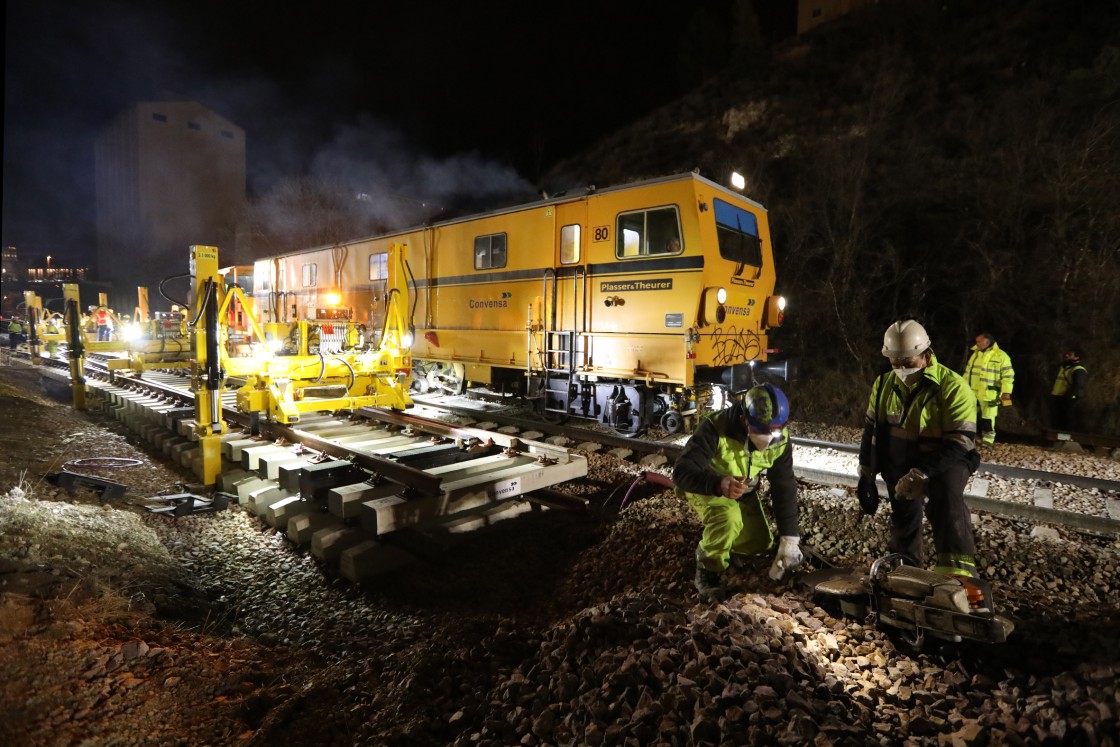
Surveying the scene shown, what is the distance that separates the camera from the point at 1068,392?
8.95m

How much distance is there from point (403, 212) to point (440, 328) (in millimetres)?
22739

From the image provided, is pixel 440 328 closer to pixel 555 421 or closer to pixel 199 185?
pixel 555 421

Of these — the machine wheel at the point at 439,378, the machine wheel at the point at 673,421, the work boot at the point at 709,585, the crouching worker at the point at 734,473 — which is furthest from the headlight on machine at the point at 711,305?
the machine wheel at the point at 439,378

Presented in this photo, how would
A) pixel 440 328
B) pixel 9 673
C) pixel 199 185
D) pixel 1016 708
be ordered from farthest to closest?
pixel 199 185, pixel 440 328, pixel 9 673, pixel 1016 708

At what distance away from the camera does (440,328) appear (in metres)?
11.4

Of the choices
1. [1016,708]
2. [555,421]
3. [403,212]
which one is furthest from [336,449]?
[403,212]

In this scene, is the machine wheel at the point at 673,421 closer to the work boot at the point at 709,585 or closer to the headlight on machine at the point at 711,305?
the headlight on machine at the point at 711,305

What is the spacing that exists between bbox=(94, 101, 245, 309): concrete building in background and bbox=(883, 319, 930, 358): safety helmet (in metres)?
44.6

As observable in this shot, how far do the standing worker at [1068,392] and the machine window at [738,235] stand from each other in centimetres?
513

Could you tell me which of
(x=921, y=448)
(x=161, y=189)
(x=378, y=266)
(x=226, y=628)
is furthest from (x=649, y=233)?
(x=161, y=189)

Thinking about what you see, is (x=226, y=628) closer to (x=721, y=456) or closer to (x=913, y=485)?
(x=721, y=456)

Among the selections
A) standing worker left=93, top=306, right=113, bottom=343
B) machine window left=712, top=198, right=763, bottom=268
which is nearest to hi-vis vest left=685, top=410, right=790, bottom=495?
machine window left=712, top=198, right=763, bottom=268

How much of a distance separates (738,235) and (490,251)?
4263mm

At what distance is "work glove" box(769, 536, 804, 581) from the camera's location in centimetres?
363
